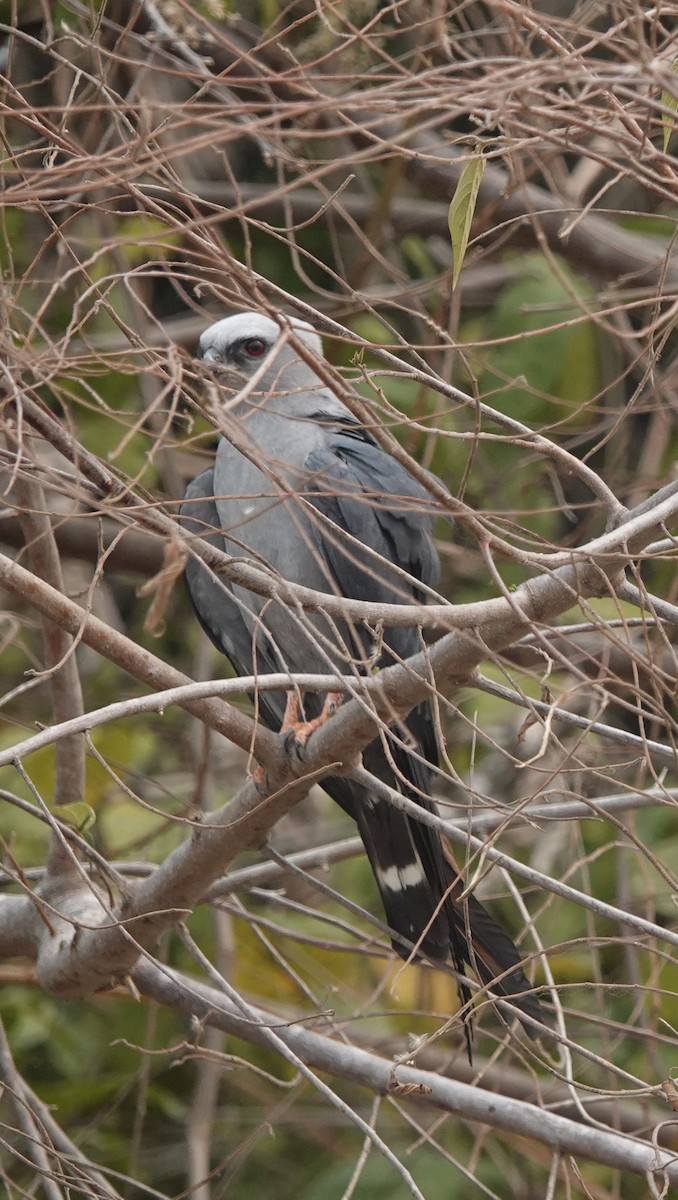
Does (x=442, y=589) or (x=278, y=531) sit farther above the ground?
(x=278, y=531)

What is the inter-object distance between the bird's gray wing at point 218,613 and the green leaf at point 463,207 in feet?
5.08

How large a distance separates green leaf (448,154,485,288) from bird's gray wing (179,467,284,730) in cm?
155

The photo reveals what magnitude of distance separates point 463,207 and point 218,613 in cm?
175

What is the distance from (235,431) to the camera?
159cm

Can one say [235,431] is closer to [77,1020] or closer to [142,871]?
[142,871]

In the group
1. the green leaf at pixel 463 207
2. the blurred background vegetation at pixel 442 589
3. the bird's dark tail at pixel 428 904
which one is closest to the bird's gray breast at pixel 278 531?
the blurred background vegetation at pixel 442 589

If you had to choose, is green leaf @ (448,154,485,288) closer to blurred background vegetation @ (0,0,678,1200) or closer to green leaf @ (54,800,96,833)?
green leaf @ (54,800,96,833)

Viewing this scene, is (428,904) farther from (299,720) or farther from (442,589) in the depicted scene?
(442,589)

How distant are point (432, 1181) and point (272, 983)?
0.74 metres

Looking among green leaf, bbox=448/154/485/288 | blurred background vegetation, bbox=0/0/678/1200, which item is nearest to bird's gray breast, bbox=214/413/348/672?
blurred background vegetation, bbox=0/0/678/1200

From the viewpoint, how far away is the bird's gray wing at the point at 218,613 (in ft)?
11.0

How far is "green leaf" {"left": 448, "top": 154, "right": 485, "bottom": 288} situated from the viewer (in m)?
1.83

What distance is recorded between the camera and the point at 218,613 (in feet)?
11.3

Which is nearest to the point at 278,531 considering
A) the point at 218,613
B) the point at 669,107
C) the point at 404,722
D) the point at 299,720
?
the point at 218,613
